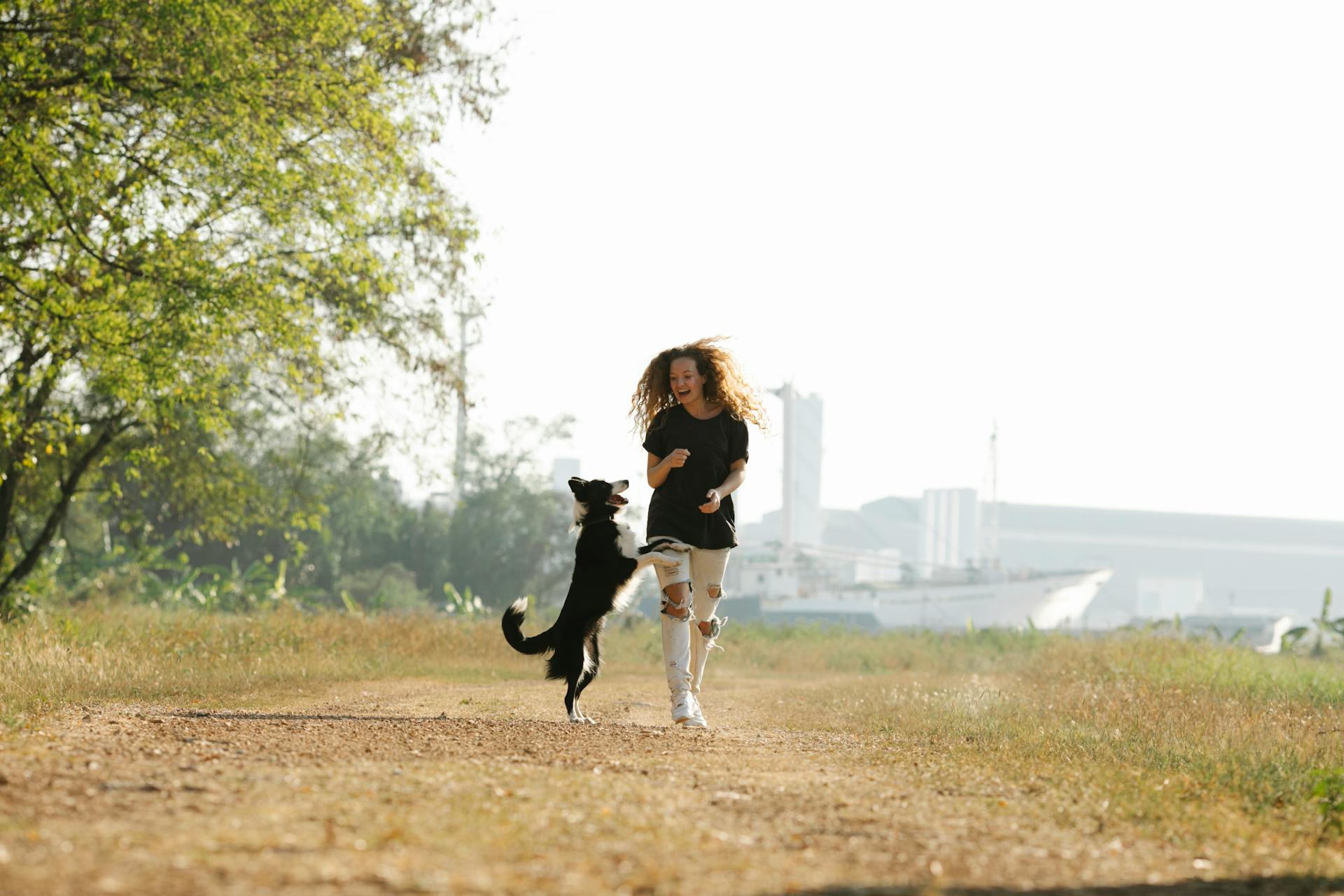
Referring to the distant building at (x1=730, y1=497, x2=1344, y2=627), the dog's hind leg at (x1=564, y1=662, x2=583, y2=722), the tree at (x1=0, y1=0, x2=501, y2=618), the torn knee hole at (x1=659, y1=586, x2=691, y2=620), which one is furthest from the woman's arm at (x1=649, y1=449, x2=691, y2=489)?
the distant building at (x1=730, y1=497, x2=1344, y2=627)

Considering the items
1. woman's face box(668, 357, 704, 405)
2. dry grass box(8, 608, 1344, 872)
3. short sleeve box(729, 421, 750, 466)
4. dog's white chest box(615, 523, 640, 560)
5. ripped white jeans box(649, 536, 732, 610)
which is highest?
woman's face box(668, 357, 704, 405)

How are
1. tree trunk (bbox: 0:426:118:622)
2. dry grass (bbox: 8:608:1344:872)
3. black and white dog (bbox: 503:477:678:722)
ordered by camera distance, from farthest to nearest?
tree trunk (bbox: 0:426:118:622), black and white dog (bbox: 503:477:678:722), dry grass (bbox: 8:608:1344:872)

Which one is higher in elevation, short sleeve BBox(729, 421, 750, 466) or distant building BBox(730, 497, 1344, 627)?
short sleeve BBox(729, 421, 750, 466)

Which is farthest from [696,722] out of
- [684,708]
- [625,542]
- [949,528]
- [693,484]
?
[949,528]

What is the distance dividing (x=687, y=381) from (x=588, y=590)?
1323 mm

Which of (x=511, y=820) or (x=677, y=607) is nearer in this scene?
(x=511, y=820)

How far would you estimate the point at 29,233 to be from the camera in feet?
40.1

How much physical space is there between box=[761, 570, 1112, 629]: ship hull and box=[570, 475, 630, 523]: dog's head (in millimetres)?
64127

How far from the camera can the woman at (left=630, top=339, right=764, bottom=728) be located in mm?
7098

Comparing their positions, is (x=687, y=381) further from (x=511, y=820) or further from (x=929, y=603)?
(x=929, y=603)

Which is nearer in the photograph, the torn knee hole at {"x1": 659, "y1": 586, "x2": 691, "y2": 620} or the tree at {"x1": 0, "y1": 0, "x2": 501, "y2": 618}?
the torn knee hole at {"x1": 659, "y1": 586, "x2": 691, "y2": 620}

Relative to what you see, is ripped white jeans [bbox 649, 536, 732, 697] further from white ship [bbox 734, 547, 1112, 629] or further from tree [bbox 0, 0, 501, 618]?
white ship [bbox 734, 547, 1112, 629]

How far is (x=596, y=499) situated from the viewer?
7.37 metres

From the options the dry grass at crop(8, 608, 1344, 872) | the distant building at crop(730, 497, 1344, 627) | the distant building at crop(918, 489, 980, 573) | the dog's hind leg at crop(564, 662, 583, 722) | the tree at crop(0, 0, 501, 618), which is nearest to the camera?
the dry grass at crop(8, 608, 1344, 872)
